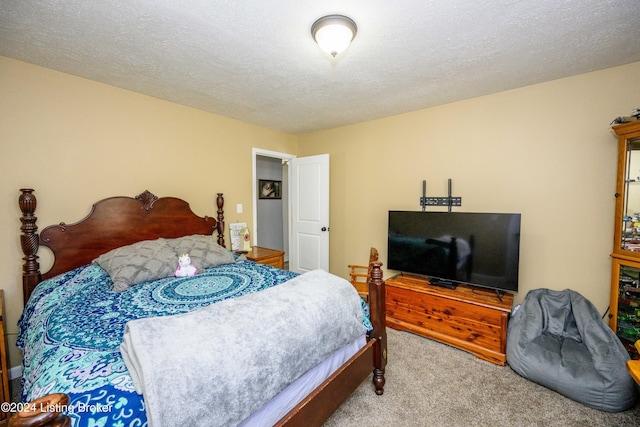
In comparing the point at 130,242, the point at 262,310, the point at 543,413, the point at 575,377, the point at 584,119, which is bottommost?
the point at 543,413

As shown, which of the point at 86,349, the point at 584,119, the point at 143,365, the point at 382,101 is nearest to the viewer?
the point at 143,365

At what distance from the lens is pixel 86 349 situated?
3.71 ft

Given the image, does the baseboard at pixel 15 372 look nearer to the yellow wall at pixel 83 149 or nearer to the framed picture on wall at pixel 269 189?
the yellow wall at pixel 83 149

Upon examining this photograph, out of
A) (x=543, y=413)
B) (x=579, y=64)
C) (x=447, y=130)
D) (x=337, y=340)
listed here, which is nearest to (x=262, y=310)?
(x=337, y=340)

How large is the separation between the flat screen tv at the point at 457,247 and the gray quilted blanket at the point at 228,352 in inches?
66.8

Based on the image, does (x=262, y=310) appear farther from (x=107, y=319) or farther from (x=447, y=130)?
(x=447, y=130)

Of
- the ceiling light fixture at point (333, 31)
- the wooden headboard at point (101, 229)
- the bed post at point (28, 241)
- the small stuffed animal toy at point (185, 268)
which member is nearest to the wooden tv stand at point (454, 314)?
the small stuffed animal toy at point (185, 268)

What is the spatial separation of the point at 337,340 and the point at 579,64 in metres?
2.81

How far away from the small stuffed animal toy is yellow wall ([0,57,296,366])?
3.25 feet

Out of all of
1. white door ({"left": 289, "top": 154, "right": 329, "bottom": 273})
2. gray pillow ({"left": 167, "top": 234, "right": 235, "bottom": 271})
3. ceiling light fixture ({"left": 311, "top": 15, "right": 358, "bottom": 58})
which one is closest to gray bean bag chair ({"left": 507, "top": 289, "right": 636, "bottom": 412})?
white door ({"left": 289, "top": 154, "right": 329, "bottom": 273})

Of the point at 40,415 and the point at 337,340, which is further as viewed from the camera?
the point at 337,340

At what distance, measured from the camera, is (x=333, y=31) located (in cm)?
155

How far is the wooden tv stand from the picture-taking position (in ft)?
7.46

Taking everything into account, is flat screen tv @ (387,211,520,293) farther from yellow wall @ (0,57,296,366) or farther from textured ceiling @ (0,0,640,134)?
yellow wall @ (0,57,296,366)
